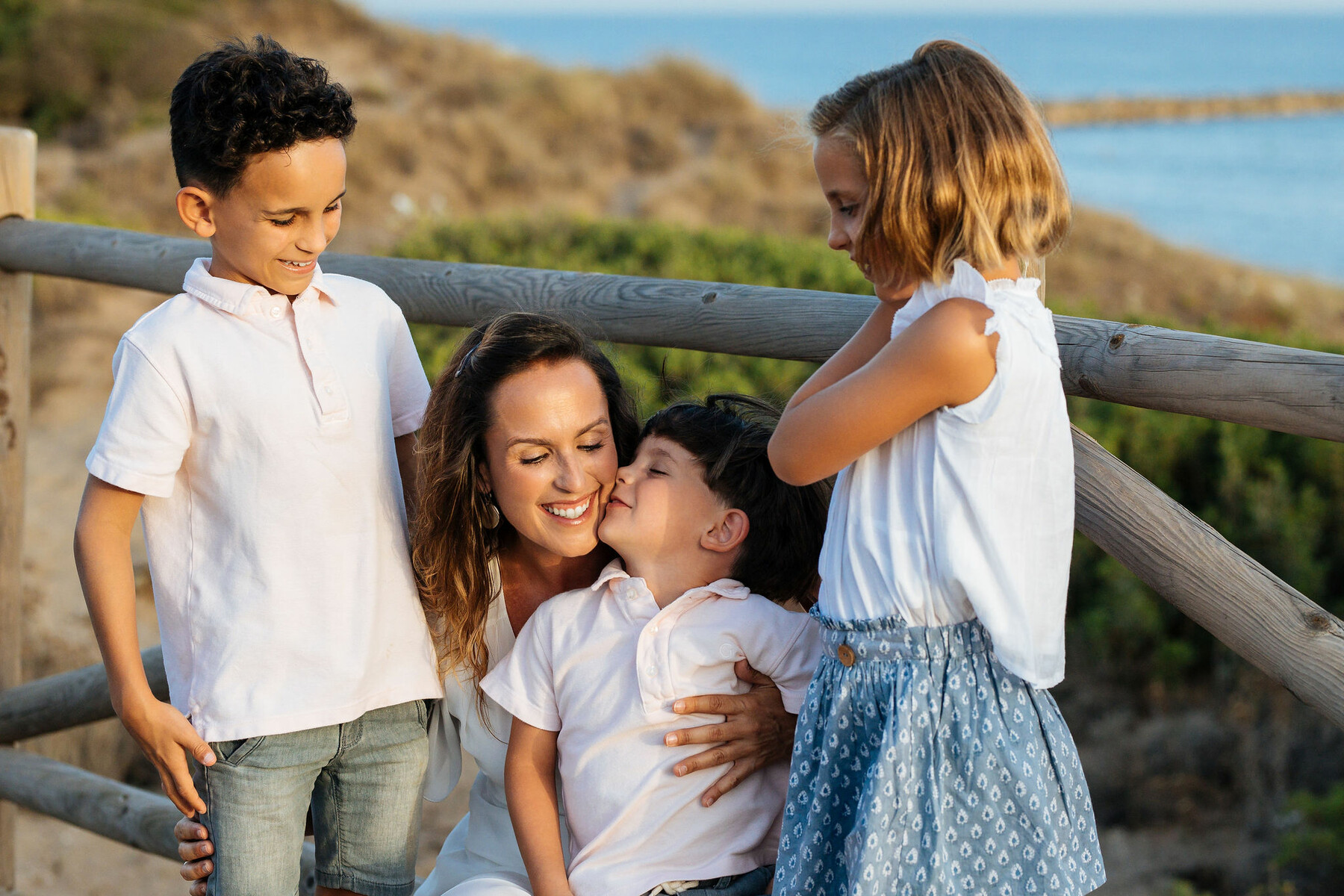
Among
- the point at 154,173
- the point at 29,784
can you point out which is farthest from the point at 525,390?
the point at 154,173

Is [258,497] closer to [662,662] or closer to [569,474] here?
[569,474]

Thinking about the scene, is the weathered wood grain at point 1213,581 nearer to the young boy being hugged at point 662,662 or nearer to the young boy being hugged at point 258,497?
the young boy being hugged at point 662,662

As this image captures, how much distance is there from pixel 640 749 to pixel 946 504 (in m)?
0.67

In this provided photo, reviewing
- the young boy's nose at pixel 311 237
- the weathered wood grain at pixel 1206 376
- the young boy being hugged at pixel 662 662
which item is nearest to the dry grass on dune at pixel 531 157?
the young boy's nose at pixel 311 237

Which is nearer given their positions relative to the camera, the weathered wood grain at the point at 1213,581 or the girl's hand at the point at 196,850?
the weathered wood grain at the point at 1213,581

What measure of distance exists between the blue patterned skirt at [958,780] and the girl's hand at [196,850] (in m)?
1.00

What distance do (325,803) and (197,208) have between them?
979 mm

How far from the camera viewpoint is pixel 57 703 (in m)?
2.67

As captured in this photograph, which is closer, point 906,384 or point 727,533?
point 906,384

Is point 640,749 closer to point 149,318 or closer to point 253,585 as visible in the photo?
point 253,585

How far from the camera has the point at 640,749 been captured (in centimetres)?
179

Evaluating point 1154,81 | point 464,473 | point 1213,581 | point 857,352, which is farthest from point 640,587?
point 1154,81

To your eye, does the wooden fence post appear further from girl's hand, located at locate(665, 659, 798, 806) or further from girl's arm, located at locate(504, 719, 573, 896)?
girl's hand, located at locate(665, 659, 798, 806)

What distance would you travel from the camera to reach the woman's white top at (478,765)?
1974 mm
